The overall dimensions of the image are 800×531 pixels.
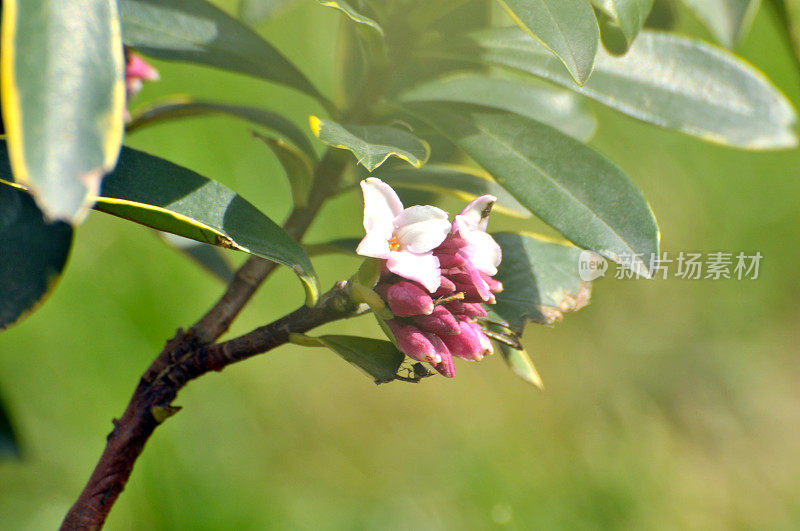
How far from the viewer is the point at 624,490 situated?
1.65 metres

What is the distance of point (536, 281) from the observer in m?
0.58

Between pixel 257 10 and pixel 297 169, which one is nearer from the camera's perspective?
pixel 297 169

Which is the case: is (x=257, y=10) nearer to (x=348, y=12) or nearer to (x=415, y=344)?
(x=348, y=12)

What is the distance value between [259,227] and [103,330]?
1.05 meters

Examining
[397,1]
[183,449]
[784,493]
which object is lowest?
[784,493]

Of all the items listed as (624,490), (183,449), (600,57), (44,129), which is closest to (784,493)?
(624,490)

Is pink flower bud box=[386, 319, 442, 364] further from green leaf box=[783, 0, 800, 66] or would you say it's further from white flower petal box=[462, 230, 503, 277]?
green leaf box=[783, 0, 800, 66]

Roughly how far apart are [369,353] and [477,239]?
110 millimetres

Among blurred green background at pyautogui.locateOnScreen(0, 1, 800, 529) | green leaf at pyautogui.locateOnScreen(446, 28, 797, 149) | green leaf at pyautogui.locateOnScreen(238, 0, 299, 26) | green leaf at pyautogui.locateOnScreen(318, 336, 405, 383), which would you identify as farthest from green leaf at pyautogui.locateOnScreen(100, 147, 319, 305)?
blurred green background at pyautogui.locateOnScreen(0, 1, 800, 529)

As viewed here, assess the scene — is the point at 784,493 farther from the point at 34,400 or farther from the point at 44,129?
the point at 44,129

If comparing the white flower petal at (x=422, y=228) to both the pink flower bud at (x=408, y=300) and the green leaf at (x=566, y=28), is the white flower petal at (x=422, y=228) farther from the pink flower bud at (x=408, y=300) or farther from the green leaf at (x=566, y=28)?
the green leaf at (x=566, y=28)

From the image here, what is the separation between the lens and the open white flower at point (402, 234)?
1.42ft

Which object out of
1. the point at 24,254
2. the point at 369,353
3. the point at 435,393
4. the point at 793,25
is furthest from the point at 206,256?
the point at 435,393

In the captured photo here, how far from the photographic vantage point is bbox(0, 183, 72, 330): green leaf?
0.52 m
